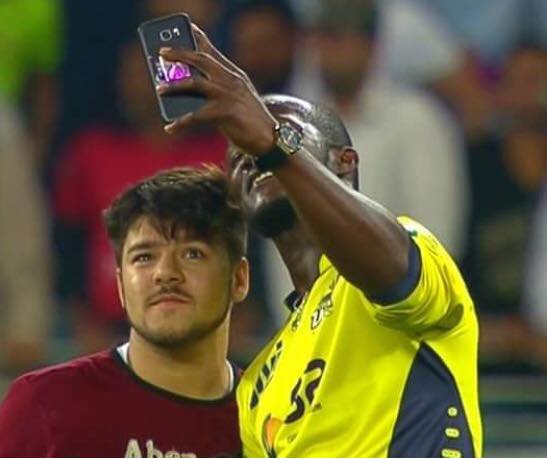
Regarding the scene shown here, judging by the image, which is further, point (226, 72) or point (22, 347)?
point (22, 347)

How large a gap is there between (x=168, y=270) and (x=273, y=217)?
254mm

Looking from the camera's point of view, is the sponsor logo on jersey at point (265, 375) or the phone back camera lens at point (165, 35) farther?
the sponsor logo on jersey at point (265, 375)

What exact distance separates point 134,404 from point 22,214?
373cm

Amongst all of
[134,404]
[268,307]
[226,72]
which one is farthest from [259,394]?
[268,307]

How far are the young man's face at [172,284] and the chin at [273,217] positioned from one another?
159mm

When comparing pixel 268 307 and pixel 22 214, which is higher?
pixel 22 214

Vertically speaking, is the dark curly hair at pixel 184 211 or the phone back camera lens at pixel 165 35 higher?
the phone back camera lens at pixel 165 35

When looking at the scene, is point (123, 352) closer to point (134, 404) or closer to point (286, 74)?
point (134, 404)

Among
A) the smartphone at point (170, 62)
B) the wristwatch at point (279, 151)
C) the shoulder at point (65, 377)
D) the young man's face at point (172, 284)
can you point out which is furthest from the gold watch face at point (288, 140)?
the shoulder at point (65, 377)

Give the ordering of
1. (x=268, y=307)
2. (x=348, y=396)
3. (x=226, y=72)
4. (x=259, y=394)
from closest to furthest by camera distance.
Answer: (x=226, y=72) < (x=348, y=396) < (x=259, y=394) < (x=268, y=307)

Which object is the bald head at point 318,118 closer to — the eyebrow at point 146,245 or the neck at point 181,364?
the eyebrow at point 146,245

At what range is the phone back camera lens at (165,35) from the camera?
317 centimetres

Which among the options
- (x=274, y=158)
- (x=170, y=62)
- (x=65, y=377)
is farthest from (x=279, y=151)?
(x=65, y=377)

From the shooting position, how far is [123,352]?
3.95 m
